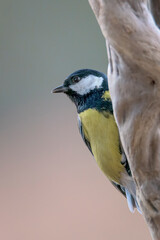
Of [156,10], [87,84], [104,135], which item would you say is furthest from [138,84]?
[87,84]

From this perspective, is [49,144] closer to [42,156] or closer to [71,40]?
[42,156]

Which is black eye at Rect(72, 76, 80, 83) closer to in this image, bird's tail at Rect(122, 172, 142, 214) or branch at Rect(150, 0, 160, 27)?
bird's tail at Rect(122, 172, 142, 214)

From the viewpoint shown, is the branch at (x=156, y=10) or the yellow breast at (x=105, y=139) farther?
the yellow breast at (x=105, y=139)

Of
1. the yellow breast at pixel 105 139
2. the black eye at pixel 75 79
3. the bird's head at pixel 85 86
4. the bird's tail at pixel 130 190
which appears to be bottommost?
the bird's tail at pixel 130 190

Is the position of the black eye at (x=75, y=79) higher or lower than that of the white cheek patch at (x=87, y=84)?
higher

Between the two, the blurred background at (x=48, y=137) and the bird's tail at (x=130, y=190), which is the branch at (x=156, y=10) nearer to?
the bird's tail at (x=130, y=190)

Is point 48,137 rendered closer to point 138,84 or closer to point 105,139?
point 105,139

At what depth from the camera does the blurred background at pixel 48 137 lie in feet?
7.77

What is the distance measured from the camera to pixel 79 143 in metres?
2.52

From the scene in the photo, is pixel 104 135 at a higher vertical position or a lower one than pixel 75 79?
lower

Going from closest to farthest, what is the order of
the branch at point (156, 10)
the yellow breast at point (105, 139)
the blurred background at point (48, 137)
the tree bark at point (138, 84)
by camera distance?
the tree bark at point (138, 84), the branch at point (156, 10), the yellow breast at point (105, 139), the blurred background at point (48, 137)

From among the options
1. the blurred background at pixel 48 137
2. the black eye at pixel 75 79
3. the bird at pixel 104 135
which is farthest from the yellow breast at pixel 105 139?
the blurred background at pixel 48 137

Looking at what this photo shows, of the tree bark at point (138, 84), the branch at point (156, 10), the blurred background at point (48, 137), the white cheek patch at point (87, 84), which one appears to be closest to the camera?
the tree bark at point (138, 84)

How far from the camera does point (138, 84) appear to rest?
73 centimetres
